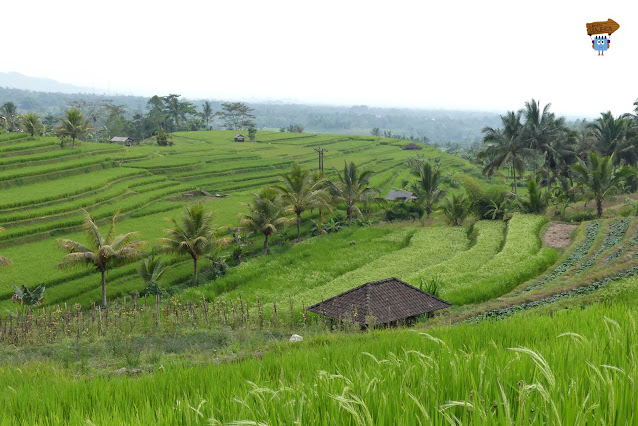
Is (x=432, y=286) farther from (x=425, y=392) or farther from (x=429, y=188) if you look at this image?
(x=429, y=188)

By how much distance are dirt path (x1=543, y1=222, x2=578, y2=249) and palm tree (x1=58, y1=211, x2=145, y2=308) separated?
751 inches

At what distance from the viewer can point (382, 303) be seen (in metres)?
15.0

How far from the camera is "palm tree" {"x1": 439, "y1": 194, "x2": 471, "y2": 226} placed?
1235 inches

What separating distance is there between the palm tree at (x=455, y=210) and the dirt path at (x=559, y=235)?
546 centimetres

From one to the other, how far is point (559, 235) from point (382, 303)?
14.7 m

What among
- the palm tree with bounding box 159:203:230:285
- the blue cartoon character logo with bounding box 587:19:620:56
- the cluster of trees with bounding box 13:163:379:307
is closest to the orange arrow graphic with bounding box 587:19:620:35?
the blue cartoon character logo with bounding box 587:19:620:56

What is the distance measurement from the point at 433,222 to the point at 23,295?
24.4 m

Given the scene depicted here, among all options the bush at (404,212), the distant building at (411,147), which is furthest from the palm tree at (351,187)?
the distant building at (411,147)

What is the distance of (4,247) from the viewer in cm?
2512

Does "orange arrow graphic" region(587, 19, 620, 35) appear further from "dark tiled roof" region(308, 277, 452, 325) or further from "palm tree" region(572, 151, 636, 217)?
"dark tiled roof" region(308, 277, 452, 325)

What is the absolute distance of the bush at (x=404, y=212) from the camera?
36.5 meters

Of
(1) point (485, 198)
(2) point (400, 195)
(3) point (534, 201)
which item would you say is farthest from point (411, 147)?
(3) point (534, 201)

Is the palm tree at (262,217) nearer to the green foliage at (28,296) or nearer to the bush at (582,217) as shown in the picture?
the green foliage at (28,296)

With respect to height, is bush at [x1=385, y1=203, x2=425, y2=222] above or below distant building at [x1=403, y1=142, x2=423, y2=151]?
below
